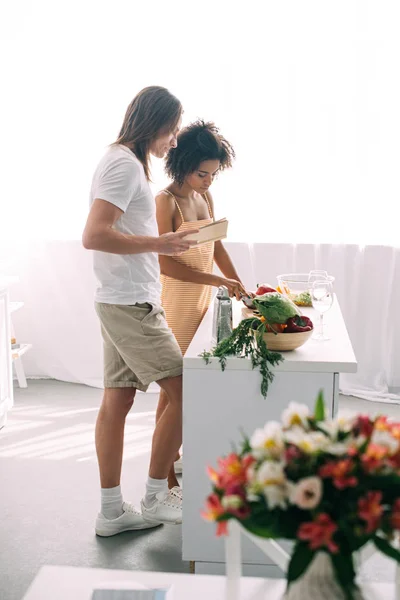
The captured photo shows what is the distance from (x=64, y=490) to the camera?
10.1 ft

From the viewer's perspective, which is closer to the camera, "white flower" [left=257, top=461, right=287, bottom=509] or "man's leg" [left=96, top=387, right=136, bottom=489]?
"white flower" [left=257, top=461, right=287, bottom=509]

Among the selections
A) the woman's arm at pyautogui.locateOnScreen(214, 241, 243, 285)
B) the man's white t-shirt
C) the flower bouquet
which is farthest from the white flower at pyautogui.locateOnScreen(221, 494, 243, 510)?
the woman's arm at pyautogui.locateOnScreen(214, 241, 243, 285)

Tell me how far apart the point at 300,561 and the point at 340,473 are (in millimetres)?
121

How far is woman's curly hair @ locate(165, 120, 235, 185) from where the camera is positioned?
8.95ft

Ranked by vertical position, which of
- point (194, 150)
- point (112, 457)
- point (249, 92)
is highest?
point (249, 92)

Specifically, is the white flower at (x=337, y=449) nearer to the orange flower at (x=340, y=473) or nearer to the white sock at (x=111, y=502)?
the orange flower at (x=340, y=473)

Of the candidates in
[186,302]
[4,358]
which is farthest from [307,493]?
[4,358]

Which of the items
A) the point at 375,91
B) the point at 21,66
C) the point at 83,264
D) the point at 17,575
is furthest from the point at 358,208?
the point at 17,575

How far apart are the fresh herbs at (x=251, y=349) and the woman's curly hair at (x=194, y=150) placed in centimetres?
73

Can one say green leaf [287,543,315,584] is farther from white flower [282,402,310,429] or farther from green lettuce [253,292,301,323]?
green lettuce [253,292,301,323]

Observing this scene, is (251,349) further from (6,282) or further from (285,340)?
(6,282)

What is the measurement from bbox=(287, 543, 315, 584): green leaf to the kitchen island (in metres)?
1.21

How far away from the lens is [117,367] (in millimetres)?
2604

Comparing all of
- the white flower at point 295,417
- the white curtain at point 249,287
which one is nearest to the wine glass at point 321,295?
the white flower at point 295,417
